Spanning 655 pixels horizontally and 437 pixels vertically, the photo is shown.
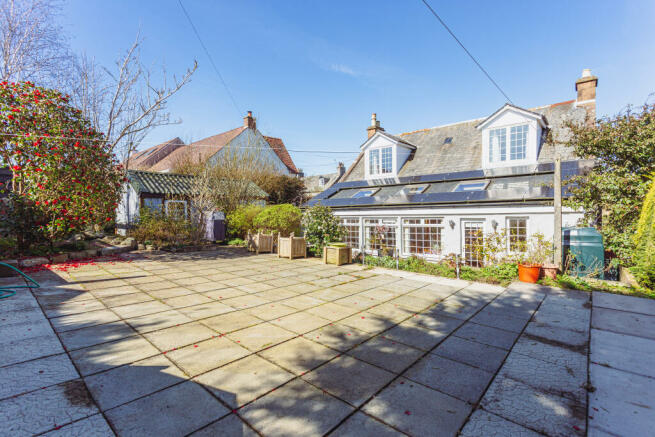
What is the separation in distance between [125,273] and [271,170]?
15144 mm

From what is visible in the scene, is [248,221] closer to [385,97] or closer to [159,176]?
[159,176]

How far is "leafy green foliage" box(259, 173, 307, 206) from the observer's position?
21.0 m

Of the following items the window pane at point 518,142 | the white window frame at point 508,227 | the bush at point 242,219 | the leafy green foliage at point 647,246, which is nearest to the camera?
the leafy green foliage at point 647,246

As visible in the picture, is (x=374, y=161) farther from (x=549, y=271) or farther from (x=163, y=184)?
(x=163, y=184)

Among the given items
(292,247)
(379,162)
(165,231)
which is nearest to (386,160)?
(379,162)

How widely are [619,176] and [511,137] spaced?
16.3ft

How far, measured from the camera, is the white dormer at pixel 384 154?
51.4ft

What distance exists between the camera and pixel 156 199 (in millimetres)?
16141

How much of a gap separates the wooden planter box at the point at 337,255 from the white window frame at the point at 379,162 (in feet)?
22.4

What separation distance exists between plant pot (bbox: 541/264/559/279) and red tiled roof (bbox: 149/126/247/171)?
21587 mm

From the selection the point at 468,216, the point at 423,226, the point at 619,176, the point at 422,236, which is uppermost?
the point at 619,176

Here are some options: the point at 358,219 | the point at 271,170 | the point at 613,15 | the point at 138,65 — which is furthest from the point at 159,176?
the point at 613,15

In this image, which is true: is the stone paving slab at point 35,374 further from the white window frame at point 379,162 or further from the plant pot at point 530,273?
the white window frame at point 379,162

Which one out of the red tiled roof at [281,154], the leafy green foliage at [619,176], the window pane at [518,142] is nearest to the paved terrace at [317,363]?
the leafy green foliage at [619,176]
